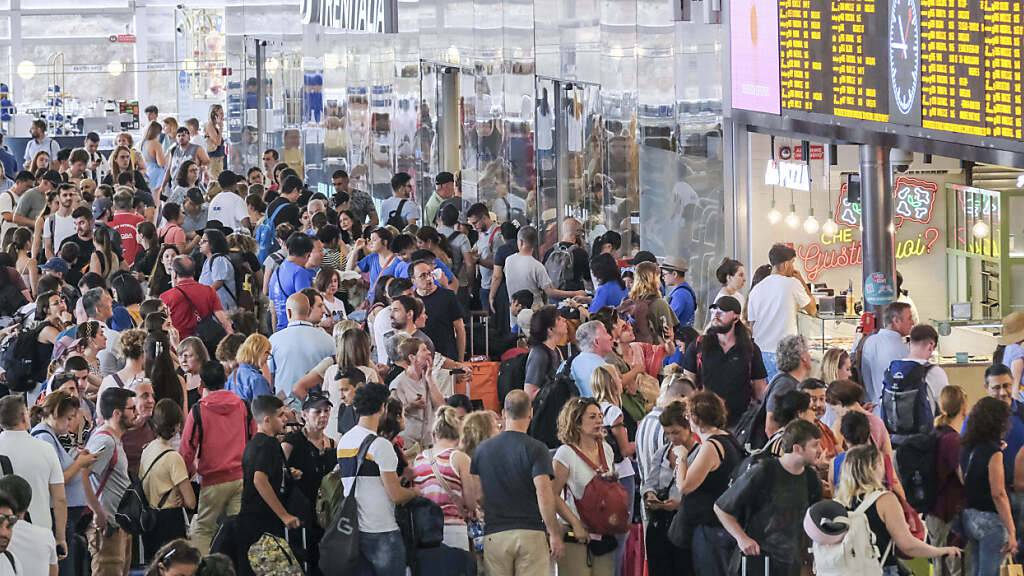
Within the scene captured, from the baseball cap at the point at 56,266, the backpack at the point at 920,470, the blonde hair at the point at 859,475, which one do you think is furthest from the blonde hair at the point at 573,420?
the baseball cap at the point at 56,266

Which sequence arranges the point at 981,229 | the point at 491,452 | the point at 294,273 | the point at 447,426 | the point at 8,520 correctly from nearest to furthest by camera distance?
Result: the point at 8,520, the point at 491,452, the point at 447,426, the point at 294,273, the point at 981,229

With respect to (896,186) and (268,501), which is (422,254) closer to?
(268,501)

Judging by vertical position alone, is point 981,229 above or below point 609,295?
above

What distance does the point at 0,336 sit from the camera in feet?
36.8

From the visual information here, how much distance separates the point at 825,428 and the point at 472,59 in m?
12.1

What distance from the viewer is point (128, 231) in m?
15.3

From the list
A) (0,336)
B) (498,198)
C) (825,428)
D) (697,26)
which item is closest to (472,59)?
(498,198)

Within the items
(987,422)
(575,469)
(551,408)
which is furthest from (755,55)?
(575,469)

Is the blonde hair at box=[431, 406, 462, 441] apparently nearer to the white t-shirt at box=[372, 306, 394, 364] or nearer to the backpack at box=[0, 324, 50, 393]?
the white t-shirt at box=[372, 306, 394, 364]

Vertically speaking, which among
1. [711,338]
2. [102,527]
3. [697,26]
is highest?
[697,26]

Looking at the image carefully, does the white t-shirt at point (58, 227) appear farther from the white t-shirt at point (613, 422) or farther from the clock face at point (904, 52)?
the white t-shirt at point (613, 422)

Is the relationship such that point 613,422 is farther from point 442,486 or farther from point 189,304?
point 189,304

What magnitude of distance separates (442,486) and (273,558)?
2.68 feet

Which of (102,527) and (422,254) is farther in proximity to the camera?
→ (422,254)
